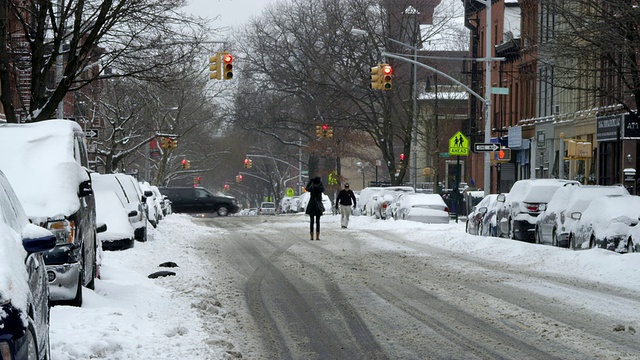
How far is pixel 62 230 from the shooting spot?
12.2 meters

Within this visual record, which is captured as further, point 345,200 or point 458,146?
point 458,146

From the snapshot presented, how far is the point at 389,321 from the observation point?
1272 centimetres

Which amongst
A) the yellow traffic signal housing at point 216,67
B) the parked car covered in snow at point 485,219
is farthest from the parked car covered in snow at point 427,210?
the yellow traffic signal housing at point 216,67

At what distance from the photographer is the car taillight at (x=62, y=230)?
39.5 ft

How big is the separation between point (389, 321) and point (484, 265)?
9.33 metres

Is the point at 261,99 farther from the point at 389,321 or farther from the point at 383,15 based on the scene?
the point at 389,321

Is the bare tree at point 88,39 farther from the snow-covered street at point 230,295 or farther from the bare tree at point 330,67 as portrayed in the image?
the bare tree at point 330,67

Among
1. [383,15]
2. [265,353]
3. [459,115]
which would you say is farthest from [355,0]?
[265,353]

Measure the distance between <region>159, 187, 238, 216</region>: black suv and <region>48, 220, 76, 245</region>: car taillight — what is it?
2207 inches

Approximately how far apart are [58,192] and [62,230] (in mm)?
533

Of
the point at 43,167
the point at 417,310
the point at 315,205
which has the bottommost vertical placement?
the point at 417,310

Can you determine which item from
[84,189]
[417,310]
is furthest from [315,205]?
[84,189]

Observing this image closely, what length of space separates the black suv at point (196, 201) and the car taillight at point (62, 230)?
56.1 meters

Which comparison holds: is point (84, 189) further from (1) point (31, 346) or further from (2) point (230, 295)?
(1) point (31, 346)
